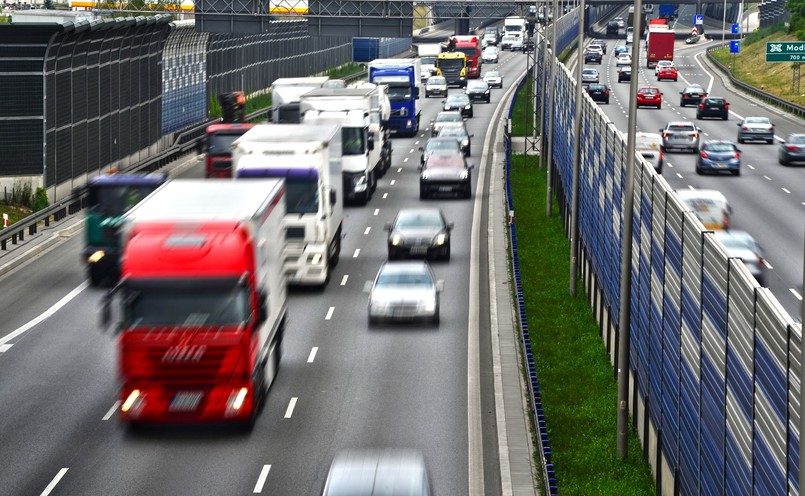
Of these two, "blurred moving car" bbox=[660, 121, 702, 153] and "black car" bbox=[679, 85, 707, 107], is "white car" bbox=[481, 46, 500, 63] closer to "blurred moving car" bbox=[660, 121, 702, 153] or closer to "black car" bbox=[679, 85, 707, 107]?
"black car" bbox=[679, 85, 707, 107]

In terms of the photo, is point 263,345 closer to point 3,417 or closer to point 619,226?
point 3,417

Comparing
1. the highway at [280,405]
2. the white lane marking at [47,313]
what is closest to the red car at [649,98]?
the highway at [280,405]

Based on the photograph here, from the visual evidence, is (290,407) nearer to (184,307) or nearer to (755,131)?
(184,307)

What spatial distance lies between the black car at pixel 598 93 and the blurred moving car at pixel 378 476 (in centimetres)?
8023

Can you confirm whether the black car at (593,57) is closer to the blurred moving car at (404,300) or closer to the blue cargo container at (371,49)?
the blue cargo container at (371,49)

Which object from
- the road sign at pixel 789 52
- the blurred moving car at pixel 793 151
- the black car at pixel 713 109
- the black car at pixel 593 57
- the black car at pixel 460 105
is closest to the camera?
the blurred moving car at pixel 793 151

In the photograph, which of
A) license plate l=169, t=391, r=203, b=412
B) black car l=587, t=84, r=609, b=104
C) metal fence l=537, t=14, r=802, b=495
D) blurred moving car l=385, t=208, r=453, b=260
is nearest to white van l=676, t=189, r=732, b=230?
metal fence l=537, t=14, r=802, b=495

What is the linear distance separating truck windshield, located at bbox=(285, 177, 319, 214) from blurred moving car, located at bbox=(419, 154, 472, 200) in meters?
18.0

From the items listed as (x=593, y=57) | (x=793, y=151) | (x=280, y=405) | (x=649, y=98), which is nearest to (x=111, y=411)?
(x=280, y=405)

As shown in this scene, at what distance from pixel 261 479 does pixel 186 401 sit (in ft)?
6.66

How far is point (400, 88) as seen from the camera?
77.2 m

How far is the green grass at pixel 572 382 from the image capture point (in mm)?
22359

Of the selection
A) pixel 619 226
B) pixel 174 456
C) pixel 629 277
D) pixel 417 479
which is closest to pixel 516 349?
pixel 619 226

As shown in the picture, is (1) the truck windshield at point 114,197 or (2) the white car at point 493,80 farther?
(2) the white car at point 493,80
